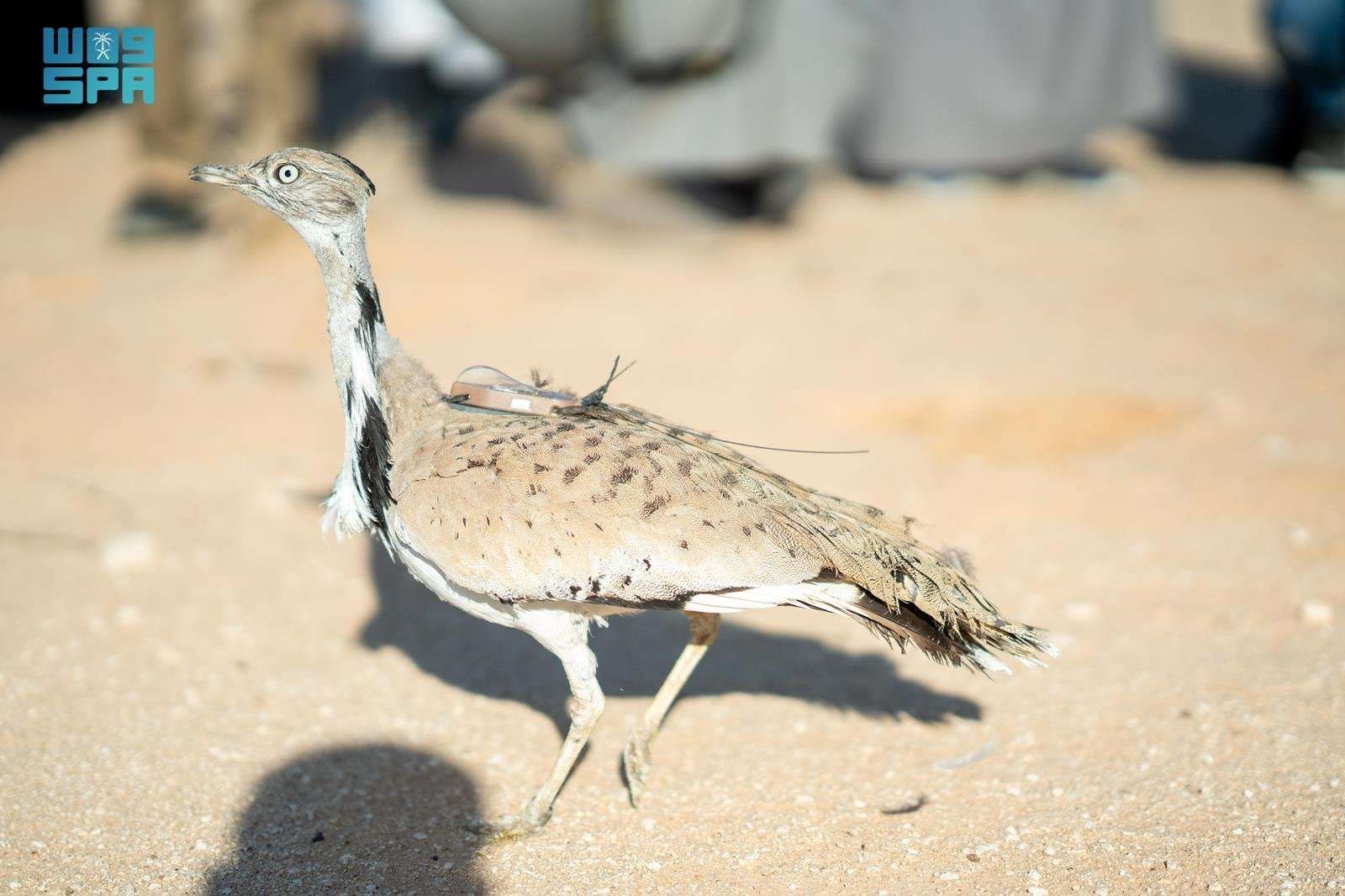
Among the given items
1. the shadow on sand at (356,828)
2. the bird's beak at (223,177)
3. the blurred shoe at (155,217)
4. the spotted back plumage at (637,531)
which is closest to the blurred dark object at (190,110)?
the blurred shoe at (155,217)

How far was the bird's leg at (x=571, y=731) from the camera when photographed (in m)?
2.80

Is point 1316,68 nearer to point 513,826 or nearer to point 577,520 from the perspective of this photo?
point 577,520

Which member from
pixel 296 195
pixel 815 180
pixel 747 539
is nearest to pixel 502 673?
pixel 747 539

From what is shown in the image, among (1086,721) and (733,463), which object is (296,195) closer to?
(733,463)

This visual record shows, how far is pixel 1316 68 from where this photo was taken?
9.76 m

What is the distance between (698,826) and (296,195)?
185cm

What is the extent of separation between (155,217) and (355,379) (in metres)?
6.72

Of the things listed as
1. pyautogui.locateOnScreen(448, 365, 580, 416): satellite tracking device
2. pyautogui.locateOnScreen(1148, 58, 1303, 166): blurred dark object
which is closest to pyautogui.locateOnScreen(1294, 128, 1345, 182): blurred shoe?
pyautogui.locateOnScreen(1148, 58, 1303, 166): blurred dark object

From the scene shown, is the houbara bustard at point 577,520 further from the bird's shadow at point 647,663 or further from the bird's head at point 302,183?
A: the bird's shadow at point 647,663

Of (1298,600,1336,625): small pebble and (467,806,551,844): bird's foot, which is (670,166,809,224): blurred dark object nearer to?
(1298,600,1336,625): small pebble

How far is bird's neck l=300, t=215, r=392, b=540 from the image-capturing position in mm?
2885

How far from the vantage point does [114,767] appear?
308 cm

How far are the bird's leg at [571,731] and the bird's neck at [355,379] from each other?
0.54 metres

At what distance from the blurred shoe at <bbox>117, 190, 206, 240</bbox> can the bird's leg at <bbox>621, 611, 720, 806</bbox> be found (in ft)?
23.2
